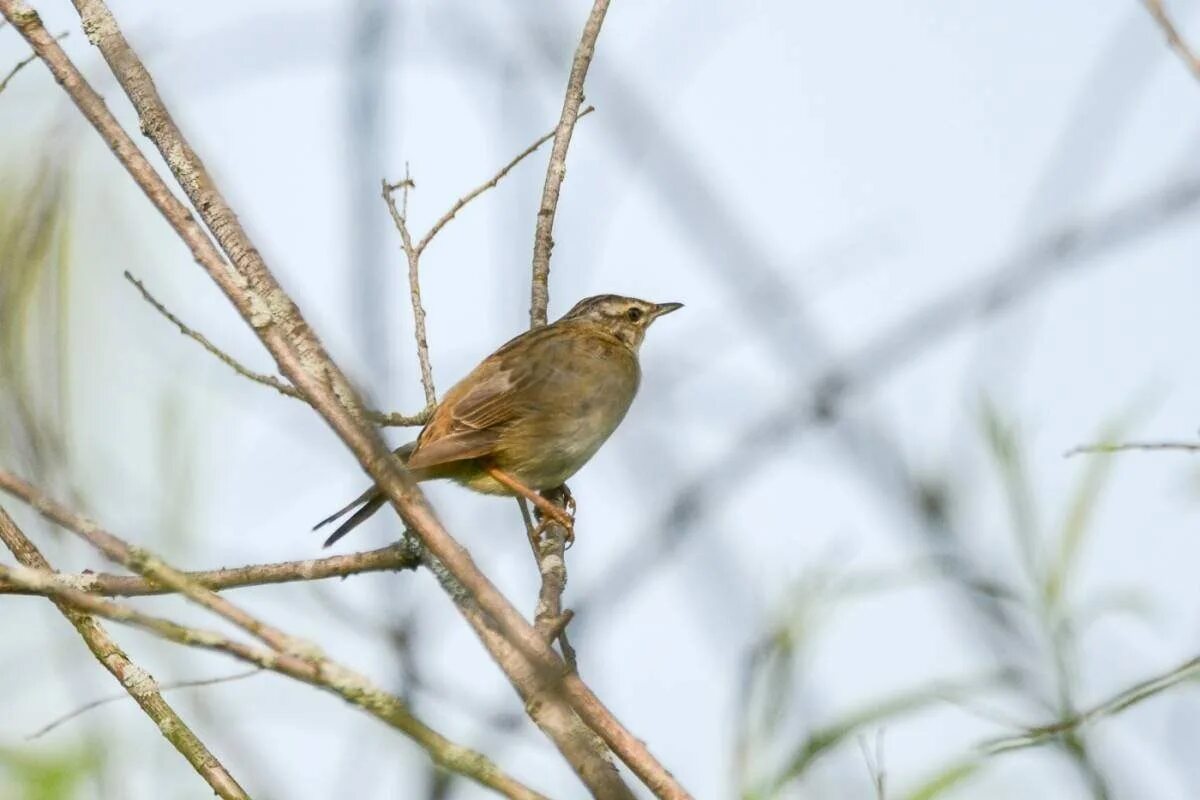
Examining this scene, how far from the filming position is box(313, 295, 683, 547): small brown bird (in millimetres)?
7316

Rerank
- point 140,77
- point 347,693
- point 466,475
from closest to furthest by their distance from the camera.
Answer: point 347,693
point 140,77
point 466,475

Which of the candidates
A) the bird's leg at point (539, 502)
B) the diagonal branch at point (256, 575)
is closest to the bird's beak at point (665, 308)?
the bird's leg at point (539, 502)

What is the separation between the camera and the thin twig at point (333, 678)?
1.97 meters

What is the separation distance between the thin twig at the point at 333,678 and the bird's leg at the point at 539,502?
372 cm

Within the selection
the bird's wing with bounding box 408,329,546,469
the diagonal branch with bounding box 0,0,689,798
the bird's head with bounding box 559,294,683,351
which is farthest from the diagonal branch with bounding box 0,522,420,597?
the bird's head with bounding box 559,294,683,351

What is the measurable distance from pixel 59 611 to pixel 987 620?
2.56m

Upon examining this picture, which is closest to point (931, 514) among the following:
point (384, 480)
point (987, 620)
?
point (987, 620)

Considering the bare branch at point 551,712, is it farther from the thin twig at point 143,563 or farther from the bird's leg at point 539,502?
the bird's leg at point 539,502

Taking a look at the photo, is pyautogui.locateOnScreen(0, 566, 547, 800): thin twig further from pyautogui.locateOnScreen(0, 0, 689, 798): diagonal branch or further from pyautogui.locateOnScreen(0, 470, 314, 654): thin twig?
pyautogui.locateOnScreen(0, 0, 689, 798): diagonal branch

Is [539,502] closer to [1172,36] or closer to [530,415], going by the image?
[530,415]

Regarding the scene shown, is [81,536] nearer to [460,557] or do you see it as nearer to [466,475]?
[460,557]

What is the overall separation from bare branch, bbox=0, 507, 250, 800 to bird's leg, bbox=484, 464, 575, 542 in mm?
2673

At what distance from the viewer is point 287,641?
2.37 metres

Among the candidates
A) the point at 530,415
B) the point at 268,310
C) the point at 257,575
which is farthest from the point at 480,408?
the point at 268,310
